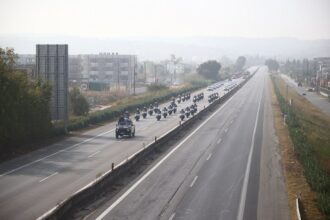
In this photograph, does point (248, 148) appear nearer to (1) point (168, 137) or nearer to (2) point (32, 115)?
(1) point (168, 137)

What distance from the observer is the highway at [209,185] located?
75.3ft

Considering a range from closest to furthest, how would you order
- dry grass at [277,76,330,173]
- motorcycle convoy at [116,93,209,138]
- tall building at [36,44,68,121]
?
1. dry grass at [277,76,330,173]
2. motorcycle convoy at [116,93,209,138]
3. tall building at [36,44,68,121]

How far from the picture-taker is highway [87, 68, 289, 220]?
22.9 metres

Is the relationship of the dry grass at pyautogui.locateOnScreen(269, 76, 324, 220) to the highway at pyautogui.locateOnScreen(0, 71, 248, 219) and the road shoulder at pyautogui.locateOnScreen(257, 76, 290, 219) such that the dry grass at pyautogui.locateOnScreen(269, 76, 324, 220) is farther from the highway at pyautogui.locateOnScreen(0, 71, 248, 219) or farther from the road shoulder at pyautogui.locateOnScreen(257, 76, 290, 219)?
the highway at pyautogui.locateOnScreen(0, 71, 248, 219)

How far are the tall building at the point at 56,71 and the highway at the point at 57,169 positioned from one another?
3804 mm

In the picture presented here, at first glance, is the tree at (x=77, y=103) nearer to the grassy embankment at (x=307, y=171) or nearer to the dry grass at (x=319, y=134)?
the grassy embankment at (x=307, y=171)

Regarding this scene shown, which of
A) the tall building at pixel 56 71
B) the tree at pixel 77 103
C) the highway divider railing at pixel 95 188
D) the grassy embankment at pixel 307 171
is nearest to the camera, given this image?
the highway divider railing at pixel 95 188

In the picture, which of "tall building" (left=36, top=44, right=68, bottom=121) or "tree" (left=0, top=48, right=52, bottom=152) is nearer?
"tree" (left=0, top=48, right=52, bottom=152)

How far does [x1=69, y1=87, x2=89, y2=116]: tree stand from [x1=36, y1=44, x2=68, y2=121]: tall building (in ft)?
39.0

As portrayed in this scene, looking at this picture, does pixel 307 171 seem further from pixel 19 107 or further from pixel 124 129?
pixel 19 107

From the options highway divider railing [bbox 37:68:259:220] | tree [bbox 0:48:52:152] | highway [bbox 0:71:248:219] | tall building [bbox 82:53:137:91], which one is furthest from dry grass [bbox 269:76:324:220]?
tall building [bbox 82:53:137:91]

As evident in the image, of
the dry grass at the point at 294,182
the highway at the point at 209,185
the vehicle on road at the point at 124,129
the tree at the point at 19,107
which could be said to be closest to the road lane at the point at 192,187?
the highway at the point at 209,185

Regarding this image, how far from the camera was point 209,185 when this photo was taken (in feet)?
93.2

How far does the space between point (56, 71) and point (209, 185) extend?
2900 cm
